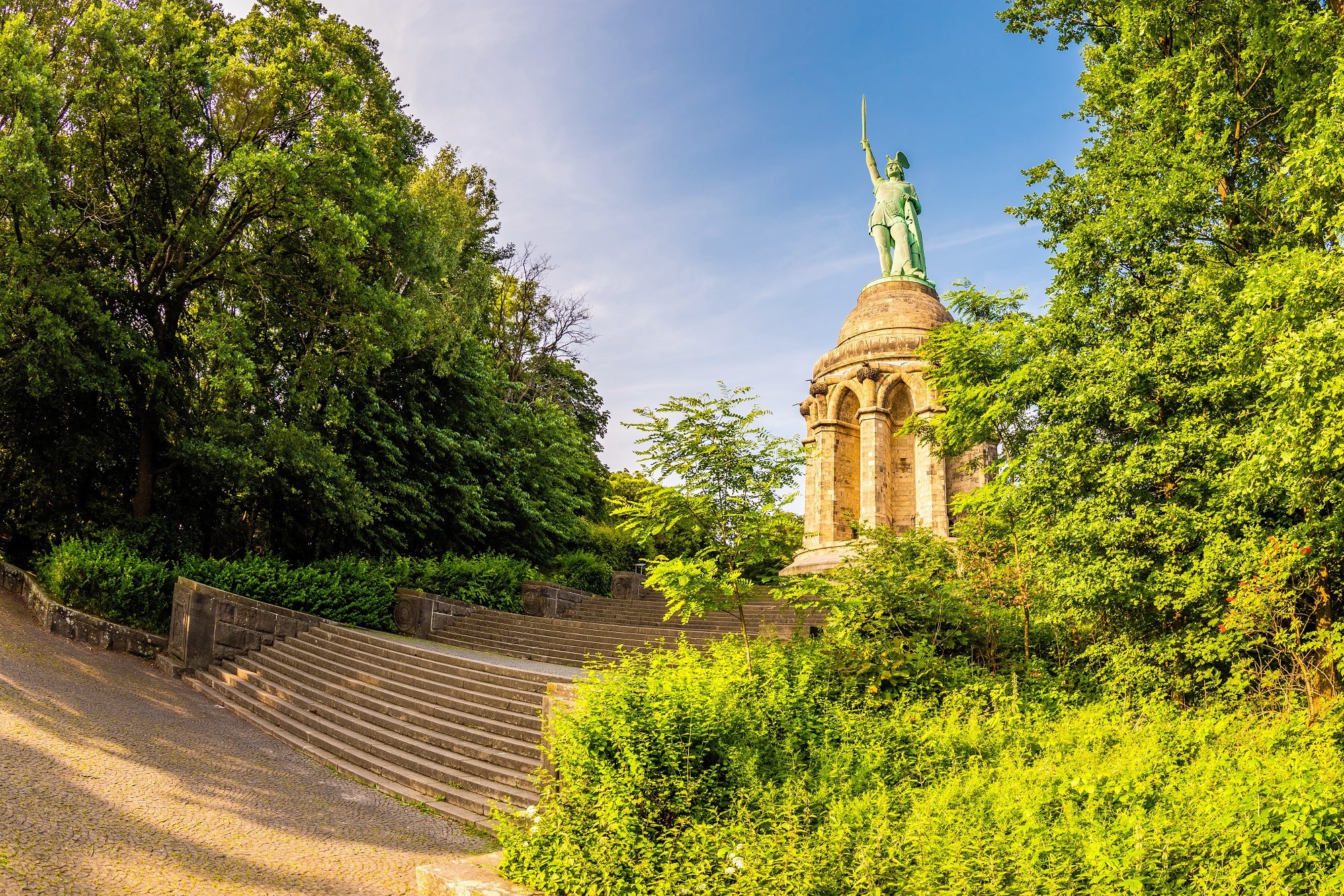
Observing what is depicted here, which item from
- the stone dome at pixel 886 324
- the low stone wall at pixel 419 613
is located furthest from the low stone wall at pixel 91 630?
the stone dome at pixel 886 324

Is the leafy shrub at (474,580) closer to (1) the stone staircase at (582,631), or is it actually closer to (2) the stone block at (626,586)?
(1) the stone staircase at (582,631)

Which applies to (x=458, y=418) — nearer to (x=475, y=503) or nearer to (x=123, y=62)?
(x=475, y=503)

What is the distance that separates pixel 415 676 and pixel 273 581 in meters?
5.41

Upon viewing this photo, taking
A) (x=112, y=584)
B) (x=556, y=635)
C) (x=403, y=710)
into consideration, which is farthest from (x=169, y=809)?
(x=556, y=635)

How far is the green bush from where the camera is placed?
14.9 feet

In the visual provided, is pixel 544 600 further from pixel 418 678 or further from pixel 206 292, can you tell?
pixel 206 292

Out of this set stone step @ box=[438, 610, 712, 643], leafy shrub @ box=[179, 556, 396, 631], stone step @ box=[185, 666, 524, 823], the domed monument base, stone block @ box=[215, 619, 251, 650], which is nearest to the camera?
stone step @ box=[185, 666, 524, 823]

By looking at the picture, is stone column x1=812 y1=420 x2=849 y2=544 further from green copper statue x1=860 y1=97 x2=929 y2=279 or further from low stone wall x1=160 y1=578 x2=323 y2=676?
low stone wall x1=160 y1=578 x2=323 y2=676

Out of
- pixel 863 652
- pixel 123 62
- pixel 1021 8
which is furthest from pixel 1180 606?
pixel 123 62

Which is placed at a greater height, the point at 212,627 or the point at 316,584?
the point at 316,584

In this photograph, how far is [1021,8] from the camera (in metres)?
13.5

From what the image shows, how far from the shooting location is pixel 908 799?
6062 mm

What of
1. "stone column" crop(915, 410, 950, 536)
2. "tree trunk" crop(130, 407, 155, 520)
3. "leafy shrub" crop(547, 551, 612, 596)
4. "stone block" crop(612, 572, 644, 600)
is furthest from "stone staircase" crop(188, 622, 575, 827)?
"stone column" crop(915, 410, 950, 536)

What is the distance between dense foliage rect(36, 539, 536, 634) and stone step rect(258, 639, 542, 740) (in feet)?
5.38
